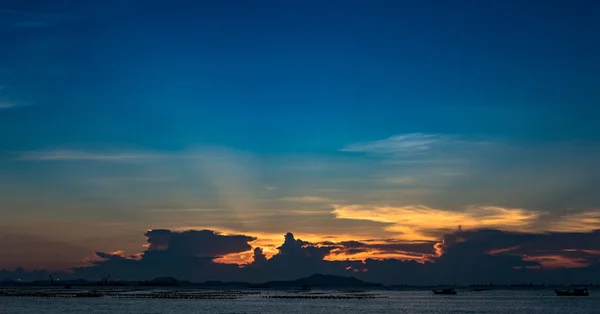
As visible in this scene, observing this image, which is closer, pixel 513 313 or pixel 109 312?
pixel 109 312

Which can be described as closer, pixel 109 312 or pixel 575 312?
pixel 109 312

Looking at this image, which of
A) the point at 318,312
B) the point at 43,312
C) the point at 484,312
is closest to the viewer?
the point at 43,312

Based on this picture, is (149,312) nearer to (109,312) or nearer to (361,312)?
(109,312)

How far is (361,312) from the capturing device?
410 feet

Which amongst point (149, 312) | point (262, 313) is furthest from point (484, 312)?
point (149, 312)

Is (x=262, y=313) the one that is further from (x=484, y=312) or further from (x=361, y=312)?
(x=484, y=312)

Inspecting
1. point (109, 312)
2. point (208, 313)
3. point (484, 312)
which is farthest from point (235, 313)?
point (484, 312)

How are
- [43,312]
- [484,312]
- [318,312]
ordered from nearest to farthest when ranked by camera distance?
1. [43,312]
2. [318,312]
3. [484,312]

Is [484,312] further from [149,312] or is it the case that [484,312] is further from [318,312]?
[149,312]

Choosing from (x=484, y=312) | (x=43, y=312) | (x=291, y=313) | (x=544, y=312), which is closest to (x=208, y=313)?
(x=291, y=313)

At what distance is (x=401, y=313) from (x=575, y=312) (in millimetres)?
39442

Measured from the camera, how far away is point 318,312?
122 m

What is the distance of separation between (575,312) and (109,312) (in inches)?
3787

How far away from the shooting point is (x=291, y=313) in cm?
11875
